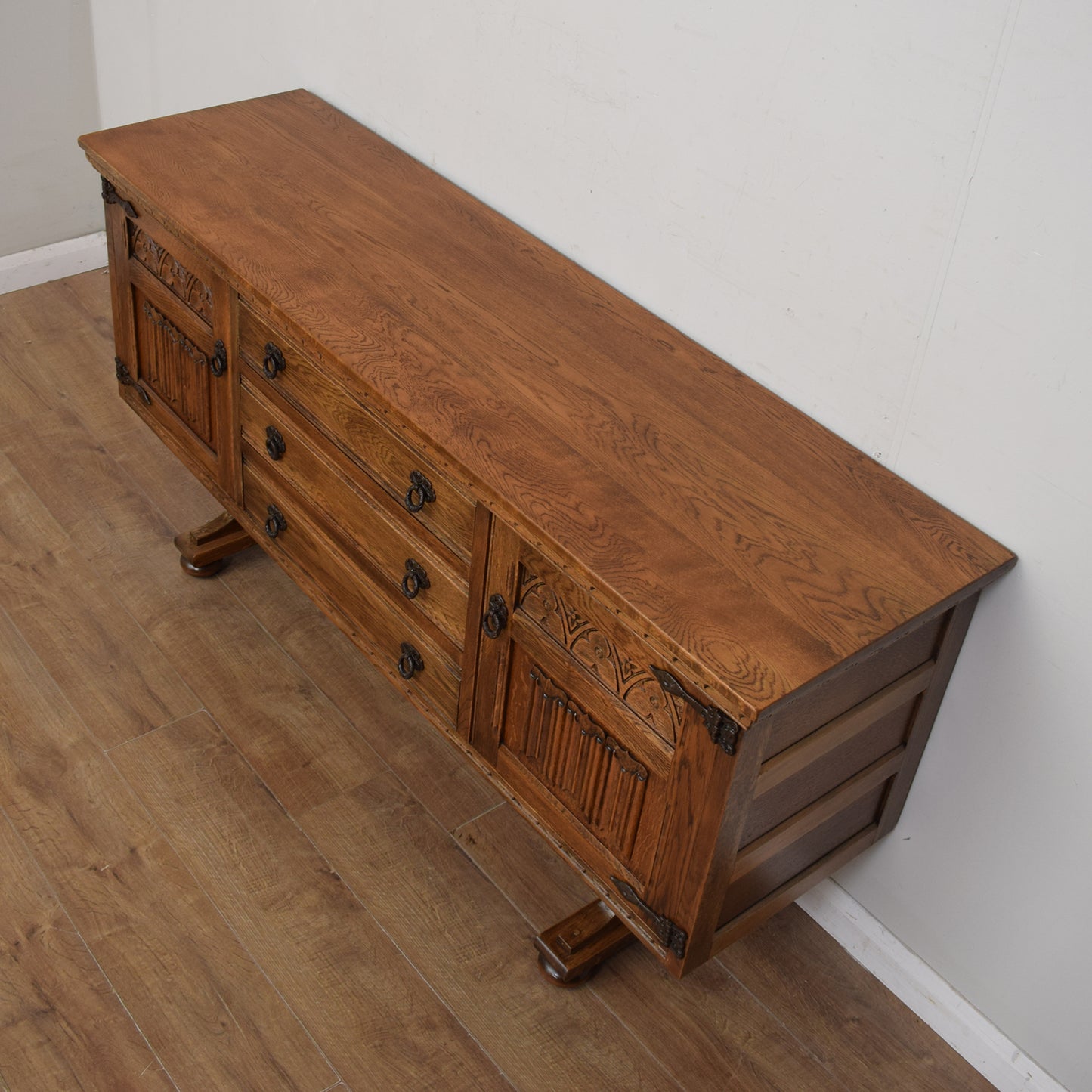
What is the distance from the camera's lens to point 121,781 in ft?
6.85

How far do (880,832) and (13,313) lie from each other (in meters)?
2.38

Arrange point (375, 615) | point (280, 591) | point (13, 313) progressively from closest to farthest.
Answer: point (375, 615), point (280, 591), point (13, 313)

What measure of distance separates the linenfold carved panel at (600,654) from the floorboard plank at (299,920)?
62 centimetres

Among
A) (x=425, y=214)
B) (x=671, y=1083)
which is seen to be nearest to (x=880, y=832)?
(x=671, y=1083)

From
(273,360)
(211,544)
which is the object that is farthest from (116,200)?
(211,544)

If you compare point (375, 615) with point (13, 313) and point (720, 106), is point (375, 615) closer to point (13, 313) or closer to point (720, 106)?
point (720, 106)

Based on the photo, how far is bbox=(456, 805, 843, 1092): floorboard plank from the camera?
1.80 metres

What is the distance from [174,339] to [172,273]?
0.13m

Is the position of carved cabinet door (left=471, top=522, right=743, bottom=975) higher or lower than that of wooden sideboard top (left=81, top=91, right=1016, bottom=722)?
lower

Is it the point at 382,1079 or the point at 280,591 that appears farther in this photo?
the point at 280,591

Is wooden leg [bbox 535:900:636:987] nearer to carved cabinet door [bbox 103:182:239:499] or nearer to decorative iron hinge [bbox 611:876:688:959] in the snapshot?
decorative iron hinge [bbox 611:876:688:959]

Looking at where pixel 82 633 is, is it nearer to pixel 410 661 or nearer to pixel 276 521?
pixel 276 521

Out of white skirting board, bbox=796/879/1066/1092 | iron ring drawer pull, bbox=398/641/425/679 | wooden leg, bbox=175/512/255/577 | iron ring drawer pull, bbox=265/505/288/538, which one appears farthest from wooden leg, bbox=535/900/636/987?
wooden leg, bbox=175/512/255/577

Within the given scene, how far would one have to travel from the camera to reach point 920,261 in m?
1.51
